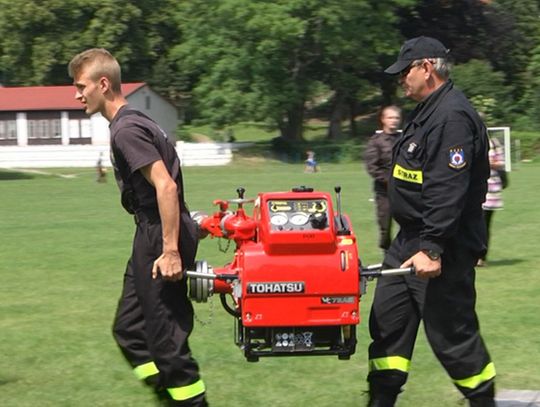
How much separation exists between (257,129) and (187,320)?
74.8 metres

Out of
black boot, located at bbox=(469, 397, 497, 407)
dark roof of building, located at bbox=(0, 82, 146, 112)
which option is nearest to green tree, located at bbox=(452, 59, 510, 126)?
dark roof of building, located at bbox=(0, 82, 146, 112)

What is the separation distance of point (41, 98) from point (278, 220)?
2695 inches

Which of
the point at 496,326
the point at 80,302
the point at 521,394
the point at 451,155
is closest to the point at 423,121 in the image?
the point at 451,155

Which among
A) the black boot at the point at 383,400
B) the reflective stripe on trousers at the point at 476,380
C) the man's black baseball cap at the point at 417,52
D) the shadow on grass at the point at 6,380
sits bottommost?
the shadow on grass at the point at 6,380

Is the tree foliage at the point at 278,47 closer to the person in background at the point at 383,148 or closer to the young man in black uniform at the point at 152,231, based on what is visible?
the person in background at the point at 383,148

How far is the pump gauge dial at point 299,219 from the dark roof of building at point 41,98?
65274 mm

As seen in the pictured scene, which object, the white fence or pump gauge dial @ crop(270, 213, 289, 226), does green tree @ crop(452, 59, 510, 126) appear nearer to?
the white fence

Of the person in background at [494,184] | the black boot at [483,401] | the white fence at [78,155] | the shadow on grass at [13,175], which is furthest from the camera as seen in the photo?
the white fence at [78,155]

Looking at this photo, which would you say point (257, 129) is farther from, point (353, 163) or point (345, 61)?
point (353, 163)

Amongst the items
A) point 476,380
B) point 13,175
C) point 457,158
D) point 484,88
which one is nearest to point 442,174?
point 457,158

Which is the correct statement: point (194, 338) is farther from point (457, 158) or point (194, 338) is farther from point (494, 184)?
point (494, 184)

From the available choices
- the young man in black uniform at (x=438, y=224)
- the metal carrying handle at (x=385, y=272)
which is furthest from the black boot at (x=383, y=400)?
the metal carrying handle at (x=385, y=272)

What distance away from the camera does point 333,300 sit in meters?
5.67

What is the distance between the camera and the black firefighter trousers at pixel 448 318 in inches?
230
